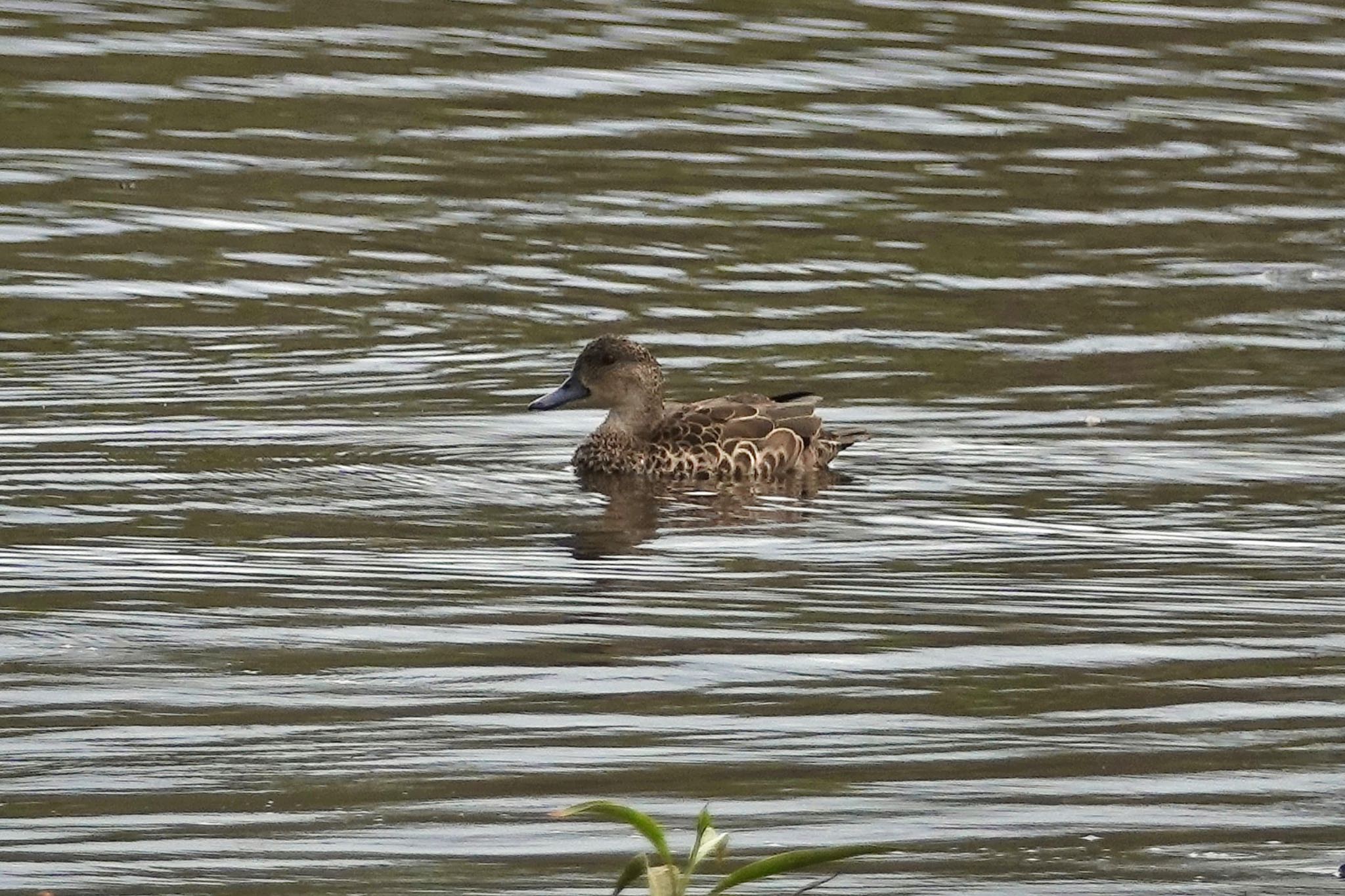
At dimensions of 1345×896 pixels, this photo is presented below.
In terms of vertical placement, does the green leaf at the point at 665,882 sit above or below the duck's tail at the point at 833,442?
above

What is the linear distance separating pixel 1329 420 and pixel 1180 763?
5.82 metres

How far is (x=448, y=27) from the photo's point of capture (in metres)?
20.8

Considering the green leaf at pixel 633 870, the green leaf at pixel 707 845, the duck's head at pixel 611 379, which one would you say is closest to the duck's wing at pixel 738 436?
the duck's head at pixel 611 379

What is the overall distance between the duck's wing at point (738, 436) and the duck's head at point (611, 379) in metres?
0.21

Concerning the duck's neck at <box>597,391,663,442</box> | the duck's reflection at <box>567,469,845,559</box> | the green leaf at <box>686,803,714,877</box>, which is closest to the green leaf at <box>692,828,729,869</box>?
the green leaf at <box>686,803,714,877</box>

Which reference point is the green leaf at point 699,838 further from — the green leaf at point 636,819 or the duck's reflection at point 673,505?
the duck's reflection at point 673,505

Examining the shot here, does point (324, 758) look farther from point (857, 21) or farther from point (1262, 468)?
point (857, 21)

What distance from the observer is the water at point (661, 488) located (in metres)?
6.10

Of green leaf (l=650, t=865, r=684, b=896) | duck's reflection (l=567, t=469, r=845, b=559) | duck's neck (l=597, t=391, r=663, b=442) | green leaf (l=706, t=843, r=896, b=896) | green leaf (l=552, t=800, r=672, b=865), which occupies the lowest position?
duck's reflection (l=567, t=469, r=845, b=559)

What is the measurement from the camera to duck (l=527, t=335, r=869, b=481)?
37.9 feet

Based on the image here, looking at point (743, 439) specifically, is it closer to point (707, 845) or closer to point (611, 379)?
point (611, 379)

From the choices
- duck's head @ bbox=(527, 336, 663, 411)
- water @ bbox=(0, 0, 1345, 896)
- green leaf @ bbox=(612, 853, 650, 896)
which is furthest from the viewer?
duck's head @ bbox=(527, 336, 663, 411)

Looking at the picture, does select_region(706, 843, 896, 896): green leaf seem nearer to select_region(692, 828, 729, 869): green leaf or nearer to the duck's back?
select_region(692, 828, 729, 869): green leaf

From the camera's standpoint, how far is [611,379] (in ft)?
39.8
